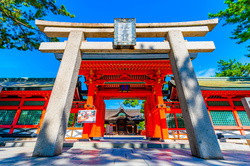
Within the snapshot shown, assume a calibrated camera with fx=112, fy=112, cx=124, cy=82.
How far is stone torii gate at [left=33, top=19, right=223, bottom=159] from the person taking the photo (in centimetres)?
231

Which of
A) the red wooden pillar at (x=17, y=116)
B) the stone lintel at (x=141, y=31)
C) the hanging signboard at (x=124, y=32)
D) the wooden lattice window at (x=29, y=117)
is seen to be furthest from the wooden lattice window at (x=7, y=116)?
the hanging signboard at (x=124, y=32)

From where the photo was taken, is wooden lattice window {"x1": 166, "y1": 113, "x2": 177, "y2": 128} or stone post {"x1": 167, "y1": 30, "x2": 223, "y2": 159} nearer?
stone post {"x1": 167, "y1": 30, "x2": 223, "y2": 159}

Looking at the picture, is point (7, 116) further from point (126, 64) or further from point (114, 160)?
point (114, 160)

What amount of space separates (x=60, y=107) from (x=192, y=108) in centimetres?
303

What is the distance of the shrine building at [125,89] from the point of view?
2.46m

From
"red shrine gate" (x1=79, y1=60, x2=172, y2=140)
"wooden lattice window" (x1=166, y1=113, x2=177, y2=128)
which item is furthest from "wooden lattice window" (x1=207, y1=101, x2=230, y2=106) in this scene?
"red shrine gate" (x1=79, y1=60, x2=172, y2=140)

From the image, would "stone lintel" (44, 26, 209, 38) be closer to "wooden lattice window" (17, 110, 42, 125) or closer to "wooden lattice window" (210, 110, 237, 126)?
"wooden lattice window" (17, 110, 42, 125)

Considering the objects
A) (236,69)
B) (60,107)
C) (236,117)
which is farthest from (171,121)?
(236,69)

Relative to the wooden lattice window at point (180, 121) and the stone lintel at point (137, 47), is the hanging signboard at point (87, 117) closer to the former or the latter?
the stone lintel at point (137, 47)

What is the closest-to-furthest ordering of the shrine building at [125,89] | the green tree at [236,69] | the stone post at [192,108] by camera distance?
the stone post at [192,108] → the shrine building at [125,89] → the green tree at [236,69]

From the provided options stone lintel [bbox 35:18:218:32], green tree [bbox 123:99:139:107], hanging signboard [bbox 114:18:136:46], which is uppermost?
green tree [bbox 123:99:139:107]

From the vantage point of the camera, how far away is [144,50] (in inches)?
136

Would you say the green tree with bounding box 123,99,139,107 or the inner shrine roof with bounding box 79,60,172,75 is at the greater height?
the green tree with bounding box 123,99,139,107

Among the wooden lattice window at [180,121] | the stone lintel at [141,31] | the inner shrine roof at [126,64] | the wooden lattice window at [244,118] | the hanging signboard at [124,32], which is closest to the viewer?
the hanging signboard at [124,32]
